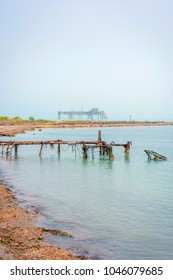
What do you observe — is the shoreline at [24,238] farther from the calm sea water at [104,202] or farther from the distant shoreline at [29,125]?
the distant shoreline at [29,125]

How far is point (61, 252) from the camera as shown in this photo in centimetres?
1120

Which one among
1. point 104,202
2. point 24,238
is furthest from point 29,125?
point 24,238

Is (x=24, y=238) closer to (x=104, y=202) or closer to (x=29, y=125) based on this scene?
(x=104, y=202)

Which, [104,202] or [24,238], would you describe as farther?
[104,202]

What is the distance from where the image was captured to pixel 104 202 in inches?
757

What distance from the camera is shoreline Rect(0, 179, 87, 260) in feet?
35.2

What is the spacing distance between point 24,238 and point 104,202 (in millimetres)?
7640

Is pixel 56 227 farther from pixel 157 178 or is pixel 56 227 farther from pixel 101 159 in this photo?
pixel 101 159

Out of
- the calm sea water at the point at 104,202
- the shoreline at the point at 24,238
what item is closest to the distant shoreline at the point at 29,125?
the calm sea water at the point at 104,202

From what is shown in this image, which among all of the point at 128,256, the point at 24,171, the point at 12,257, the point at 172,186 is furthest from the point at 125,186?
the point at 12,257

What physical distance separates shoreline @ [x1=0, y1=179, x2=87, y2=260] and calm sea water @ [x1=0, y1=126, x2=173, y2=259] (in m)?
0.57

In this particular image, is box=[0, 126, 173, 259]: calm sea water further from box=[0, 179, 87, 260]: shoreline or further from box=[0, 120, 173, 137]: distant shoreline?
box=[0, 120, 173, 137]: distant shoreline

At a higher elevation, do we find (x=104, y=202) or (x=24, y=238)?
(x=24, y=238)

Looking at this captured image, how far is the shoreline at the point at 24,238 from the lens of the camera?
35.2 ft
